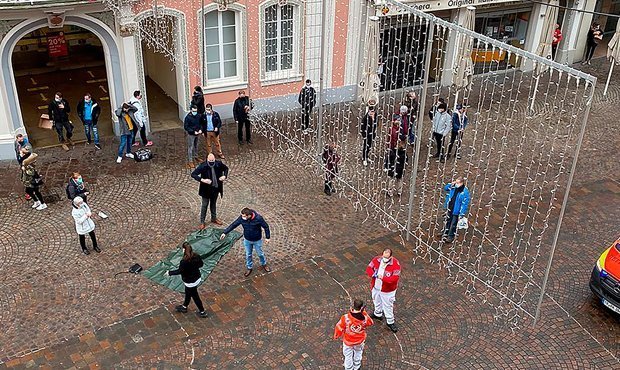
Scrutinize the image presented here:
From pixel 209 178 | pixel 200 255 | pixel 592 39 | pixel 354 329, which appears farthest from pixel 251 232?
pixel 592 39

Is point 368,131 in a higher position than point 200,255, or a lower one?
higher

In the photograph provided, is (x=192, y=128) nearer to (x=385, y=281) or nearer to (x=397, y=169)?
(x=397, y=169)

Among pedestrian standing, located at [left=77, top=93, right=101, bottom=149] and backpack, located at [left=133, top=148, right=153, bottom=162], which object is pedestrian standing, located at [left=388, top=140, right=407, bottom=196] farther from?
pedestrian standing, located at [left=77, top=93, right=101, bottom=149]

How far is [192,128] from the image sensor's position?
52.3 ft

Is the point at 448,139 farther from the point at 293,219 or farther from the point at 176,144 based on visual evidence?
the point at 176,144

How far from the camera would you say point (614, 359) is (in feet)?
36.2

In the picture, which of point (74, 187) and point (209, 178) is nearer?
point (74, 187)

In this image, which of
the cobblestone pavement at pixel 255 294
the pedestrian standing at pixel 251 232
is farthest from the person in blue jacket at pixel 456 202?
the pedestrian standing at pixel 251 232

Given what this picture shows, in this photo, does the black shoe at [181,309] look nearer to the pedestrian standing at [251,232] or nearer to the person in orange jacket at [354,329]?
the pedestrian standing at [251,232]

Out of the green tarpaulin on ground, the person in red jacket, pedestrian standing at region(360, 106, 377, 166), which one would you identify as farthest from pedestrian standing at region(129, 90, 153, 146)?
the person in red jacket

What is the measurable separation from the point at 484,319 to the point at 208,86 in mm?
10123

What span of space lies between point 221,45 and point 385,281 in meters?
9.81

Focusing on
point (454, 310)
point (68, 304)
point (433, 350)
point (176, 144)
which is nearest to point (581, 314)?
point (454, 310)

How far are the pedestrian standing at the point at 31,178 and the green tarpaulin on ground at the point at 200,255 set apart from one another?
3.46 metres
